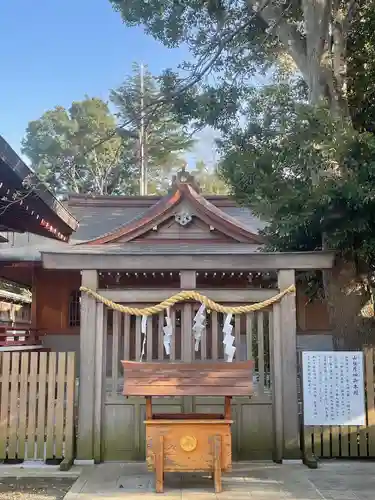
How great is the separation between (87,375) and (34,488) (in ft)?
5.15

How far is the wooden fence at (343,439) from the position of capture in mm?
7195

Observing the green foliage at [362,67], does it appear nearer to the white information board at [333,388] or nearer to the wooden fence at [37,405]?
the white information board at [333,388]

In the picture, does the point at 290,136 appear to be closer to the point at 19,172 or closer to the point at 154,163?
the point at 19,172

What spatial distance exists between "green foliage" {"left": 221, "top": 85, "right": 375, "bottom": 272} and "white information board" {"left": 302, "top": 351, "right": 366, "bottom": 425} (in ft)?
5.31

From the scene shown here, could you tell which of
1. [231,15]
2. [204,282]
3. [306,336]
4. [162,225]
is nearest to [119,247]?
[162,225]

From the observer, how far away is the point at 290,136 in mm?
7727

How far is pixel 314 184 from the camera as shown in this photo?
7.64 meters

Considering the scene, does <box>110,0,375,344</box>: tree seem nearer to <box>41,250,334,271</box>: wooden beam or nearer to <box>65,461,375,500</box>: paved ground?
<box>41,250,334,271</box>: wooden beam

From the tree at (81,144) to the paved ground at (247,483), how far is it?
3084 cm

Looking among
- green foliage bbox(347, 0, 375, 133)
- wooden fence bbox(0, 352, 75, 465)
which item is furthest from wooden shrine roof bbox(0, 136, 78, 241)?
green foliage bbox(347, 0, 375, 133)

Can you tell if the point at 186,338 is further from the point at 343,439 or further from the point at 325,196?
the point at 325,196

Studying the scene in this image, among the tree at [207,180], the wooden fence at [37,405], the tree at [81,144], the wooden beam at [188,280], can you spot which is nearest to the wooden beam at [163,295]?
the wooden beam at [188,280]

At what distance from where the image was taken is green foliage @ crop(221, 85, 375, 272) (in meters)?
7.13

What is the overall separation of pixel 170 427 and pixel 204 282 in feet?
29.7
